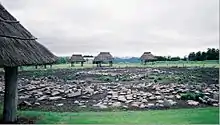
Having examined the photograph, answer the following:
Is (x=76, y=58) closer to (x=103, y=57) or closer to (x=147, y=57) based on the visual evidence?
(x=103, y=57)

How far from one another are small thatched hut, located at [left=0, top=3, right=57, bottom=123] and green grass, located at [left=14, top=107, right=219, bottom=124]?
80 centimetres

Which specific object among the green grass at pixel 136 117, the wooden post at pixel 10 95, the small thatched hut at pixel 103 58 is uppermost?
the small thatched hut at pixel 103 58

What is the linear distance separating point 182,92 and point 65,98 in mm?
4257

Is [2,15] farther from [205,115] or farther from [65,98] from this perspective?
[205,115]

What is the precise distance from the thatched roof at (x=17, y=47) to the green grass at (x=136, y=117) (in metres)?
1.45

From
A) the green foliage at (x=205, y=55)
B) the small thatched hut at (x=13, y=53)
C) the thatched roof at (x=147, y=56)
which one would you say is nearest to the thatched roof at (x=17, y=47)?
the small thatched hut at (x=13, y=53)

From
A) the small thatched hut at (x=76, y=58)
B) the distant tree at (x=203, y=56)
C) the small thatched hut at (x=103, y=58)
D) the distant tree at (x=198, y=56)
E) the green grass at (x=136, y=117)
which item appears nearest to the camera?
the green grass at (x=136, y=117)

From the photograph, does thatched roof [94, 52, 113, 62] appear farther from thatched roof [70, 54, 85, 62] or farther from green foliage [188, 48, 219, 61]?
green foliage [188, 48, 219, 61]

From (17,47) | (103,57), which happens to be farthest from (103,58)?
(17,47)

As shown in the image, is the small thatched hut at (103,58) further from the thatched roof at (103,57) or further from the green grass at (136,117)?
the green grass at (136,117)

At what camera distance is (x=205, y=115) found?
29.8ft

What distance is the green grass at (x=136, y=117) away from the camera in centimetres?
841

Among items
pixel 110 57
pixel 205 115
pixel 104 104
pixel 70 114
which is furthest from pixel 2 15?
pixel 110 57

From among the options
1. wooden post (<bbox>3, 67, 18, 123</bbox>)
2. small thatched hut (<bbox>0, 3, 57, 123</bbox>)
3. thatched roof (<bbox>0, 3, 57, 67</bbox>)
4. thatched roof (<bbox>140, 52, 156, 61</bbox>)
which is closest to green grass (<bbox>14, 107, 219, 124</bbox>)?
wooden post (<bbox>3, 67, 18, 123</bbox>)
